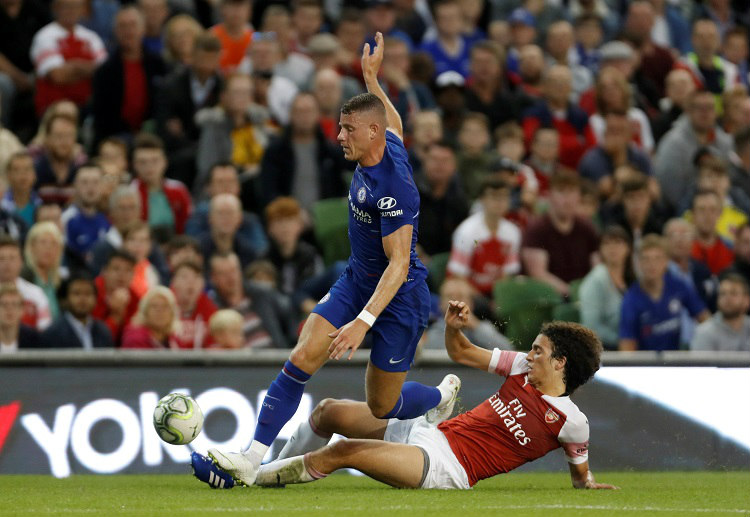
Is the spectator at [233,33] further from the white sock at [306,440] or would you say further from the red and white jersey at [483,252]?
the white sock at [306,440]

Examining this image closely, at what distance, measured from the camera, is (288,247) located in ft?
39.6

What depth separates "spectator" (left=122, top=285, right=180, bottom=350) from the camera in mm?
10484


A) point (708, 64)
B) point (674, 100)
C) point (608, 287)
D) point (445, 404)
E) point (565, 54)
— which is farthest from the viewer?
point (708, 64)

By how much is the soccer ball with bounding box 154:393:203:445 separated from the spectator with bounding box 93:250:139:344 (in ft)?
11.0

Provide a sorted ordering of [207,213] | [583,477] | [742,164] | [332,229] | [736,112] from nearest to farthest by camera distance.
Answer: [583,477] → [207,213] → [332,229] → [742,164] → [736,112]

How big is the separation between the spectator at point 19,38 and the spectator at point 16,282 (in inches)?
131

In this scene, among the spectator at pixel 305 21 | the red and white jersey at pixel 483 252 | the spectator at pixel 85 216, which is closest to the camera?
the red and white jersey at pixel 483 252

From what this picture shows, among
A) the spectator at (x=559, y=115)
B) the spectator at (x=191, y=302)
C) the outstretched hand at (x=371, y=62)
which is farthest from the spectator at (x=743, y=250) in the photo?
the outstretched hand at (x=371, y=62)

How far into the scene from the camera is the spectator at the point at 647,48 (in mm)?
16266

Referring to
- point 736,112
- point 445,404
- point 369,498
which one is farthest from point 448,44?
point 369,498

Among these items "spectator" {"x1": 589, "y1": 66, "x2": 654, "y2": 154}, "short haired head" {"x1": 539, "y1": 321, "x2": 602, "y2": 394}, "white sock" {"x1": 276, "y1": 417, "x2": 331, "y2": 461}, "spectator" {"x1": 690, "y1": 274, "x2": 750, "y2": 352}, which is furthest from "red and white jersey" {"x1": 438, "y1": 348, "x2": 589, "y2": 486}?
"spectator" {"x1": 589, "y1": 66, "x2": 654, "y2": 154}

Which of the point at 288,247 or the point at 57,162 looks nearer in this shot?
the point at 288,247

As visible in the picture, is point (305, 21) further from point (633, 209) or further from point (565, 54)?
point (633, 209)

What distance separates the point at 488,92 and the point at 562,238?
2.68 m
